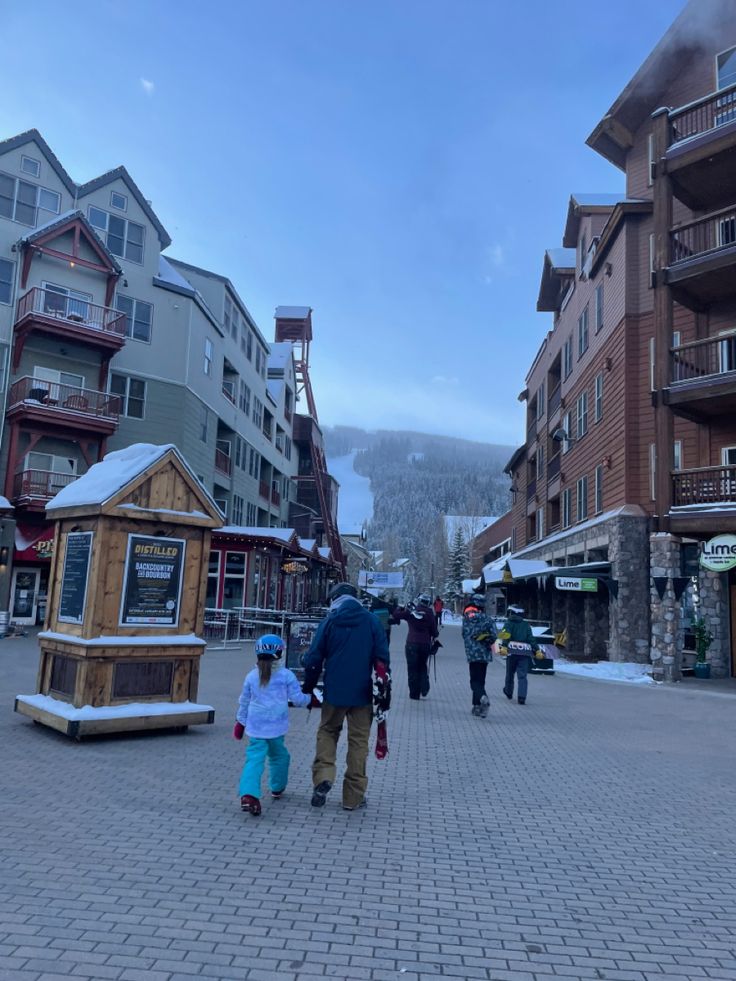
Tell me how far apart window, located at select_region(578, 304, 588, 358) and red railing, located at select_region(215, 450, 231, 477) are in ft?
58.1

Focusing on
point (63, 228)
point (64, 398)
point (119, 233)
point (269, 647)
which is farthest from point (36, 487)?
point (269, 647)

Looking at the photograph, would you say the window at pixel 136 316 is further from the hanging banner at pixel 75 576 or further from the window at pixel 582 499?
the hanging banner at pixel 75 576

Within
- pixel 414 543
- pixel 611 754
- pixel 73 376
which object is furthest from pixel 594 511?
pixel 414 543

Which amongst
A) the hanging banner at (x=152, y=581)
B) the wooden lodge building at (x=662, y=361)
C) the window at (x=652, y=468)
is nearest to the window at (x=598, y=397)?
the wooden lodge building at (x=662, y=361)

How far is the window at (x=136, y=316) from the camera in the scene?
30391mm

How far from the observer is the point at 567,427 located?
31.8m

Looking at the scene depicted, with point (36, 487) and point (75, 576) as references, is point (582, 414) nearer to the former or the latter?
point (36, 487)

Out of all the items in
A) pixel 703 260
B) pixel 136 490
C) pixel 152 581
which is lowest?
pixel 152 581

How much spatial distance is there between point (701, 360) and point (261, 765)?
1834 centimetres

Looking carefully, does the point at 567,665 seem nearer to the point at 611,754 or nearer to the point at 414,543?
the point at 611,754

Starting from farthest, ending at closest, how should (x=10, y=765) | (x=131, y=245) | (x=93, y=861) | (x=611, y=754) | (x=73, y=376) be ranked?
(x=131, y=245) → (x=73, y=376) → (x=611, y=754) → (x=10, y=765) → (x=93, y=861)

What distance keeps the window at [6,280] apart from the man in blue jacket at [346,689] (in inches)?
987

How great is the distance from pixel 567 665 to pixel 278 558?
14901 mm

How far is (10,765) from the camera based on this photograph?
7152 millimetres
